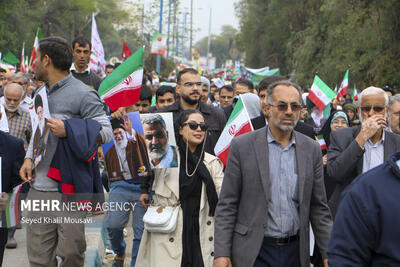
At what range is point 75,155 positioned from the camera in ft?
14.0

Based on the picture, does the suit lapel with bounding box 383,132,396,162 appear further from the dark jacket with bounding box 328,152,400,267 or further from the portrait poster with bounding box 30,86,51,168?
the portrait poster with bounding box 30,86,51,168

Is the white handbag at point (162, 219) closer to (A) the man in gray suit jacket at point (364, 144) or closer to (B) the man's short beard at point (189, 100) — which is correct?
(A) the man in gray suit jacket at point (364, 144)

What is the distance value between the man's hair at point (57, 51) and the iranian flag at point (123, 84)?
3.15ft

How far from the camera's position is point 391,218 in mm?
2145

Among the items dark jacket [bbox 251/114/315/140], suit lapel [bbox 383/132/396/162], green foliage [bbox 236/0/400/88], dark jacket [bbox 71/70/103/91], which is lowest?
suit lapel [bbox 383/132/396/162]

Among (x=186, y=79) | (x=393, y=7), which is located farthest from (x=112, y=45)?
(x=186, y=79)

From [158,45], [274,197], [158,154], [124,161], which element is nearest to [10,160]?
[124,161]

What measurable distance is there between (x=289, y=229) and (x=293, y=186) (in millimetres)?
274

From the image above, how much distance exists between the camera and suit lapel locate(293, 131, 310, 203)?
3.64m

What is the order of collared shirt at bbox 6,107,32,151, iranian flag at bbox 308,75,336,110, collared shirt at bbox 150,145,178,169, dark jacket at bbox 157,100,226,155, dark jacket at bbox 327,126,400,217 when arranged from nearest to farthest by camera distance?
dark jacket at bbox 327,126,400,217 → collared shirt at bbox 150,145,178,169 → dark jacket at bbox 157,100,226,155 → collared shirt at bbox 6,107,32,151 → iranian flag at bbox 308,75,336,110

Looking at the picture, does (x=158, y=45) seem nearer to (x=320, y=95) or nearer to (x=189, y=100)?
(x=320, y=95)

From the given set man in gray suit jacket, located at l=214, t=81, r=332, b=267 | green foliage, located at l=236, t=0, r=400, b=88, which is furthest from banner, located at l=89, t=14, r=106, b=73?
man in gray suit jacket, located at l=214, t=81, r=332, b=267

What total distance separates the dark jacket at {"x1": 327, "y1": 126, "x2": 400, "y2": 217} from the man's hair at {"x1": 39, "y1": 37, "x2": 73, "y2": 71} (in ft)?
7.53

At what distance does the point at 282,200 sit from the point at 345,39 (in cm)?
2387
